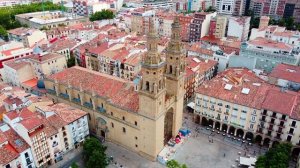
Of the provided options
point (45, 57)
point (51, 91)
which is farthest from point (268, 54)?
point (45, 57)

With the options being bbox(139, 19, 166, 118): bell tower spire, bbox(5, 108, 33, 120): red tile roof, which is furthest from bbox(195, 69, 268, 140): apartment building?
bbox(5, 108, 33, 120): red tile roof

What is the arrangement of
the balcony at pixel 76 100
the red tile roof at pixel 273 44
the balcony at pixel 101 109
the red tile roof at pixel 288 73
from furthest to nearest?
1. the red tile roof at pixel 273 44
2. the red tile roof at pixel 288 73
3. the balcony at pixel 76 100
4. the balcony at pixel 101 109

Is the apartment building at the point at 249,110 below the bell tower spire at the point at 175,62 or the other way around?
below

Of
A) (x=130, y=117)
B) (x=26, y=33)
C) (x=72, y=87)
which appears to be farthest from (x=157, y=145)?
(x=26, y=33)

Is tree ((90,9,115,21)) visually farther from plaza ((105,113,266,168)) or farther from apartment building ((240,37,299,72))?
plaza ((105,113,266,168))

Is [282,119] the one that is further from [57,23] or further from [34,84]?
[57,23]

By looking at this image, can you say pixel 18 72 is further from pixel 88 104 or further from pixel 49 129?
pixel 49 129

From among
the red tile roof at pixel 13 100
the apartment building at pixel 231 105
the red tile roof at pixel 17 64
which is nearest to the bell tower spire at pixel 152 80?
the apartment building at pixel 231 105

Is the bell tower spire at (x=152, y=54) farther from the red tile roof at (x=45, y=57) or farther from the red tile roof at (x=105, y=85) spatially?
the red tile roof at (x=45, y=57)
